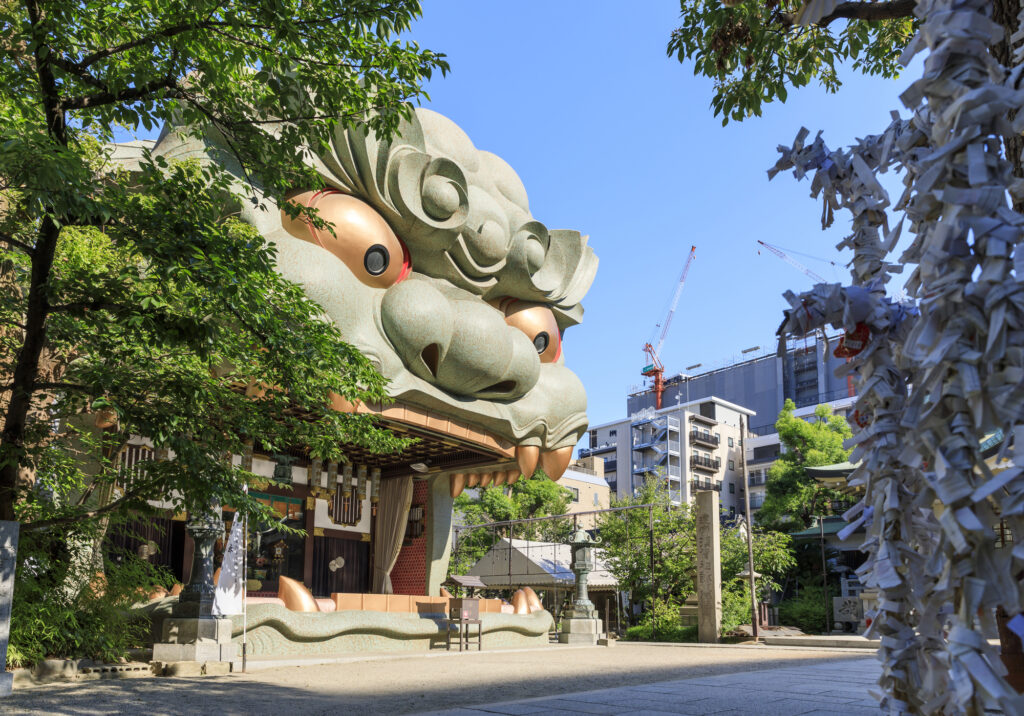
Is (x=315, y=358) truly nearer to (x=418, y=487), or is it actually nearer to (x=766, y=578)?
(x=418, y=487)

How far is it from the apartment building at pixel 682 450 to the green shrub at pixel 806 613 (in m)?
37.4

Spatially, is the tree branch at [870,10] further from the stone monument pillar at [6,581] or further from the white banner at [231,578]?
the white banner at [231,578]

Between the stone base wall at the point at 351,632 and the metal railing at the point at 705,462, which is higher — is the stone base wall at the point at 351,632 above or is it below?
below

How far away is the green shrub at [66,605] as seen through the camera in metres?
9.98

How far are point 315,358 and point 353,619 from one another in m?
10.7

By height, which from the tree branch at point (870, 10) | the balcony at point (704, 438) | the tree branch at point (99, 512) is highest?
the balcony at point (704, 438)

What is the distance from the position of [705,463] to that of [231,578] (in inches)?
2629

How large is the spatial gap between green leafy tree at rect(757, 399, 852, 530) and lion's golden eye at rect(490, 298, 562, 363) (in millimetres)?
25843

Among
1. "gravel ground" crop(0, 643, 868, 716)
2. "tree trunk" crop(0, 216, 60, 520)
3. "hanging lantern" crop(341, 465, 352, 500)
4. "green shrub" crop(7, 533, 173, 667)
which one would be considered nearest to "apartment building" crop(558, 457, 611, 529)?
"hanging lantern" crop(341, 465, 352, 500)

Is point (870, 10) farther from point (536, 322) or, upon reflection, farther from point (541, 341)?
point (541, 341)

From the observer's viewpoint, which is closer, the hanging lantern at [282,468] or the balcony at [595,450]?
the hanging lantern at [282,468]

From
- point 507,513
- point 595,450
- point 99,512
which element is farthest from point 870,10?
point 595,450

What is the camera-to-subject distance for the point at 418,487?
958 inches

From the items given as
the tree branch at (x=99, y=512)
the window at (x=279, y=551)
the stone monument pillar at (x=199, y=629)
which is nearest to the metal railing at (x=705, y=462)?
the window at (x=279, y=551)
